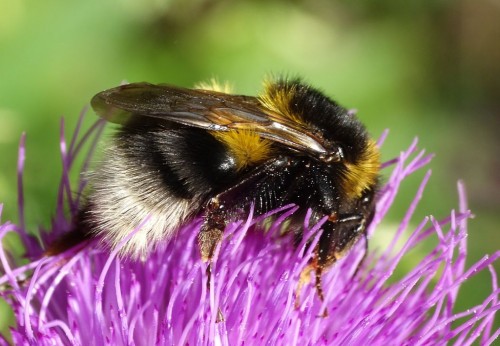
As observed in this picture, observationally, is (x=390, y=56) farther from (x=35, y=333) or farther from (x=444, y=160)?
(x=35, y=333)

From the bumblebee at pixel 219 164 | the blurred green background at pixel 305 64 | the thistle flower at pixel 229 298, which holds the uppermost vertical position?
the blurred green background at pixel 305 64

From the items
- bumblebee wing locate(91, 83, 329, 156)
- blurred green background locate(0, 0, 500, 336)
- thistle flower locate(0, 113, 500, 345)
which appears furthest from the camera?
blurred green background locate(0, 0, 500, 336)

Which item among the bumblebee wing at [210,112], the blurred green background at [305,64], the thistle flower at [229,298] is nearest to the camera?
the bumblebee wing at [210,112]

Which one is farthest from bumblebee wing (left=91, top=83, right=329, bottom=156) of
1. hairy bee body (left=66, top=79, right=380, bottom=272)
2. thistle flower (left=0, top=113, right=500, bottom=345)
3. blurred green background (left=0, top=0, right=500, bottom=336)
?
blurred green background (left=0, top=0, right=500, bottom=336)

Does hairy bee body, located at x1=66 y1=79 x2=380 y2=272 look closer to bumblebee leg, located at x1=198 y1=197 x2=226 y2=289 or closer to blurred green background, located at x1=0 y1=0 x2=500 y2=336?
bumblebee leg, located at x1=198 y1=197 x2=226 y2=289

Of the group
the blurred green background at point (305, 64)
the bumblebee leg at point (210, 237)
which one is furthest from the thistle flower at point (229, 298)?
the blurred green background at point (305, 64)

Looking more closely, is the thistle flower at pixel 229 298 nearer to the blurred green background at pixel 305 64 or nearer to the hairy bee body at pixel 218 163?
the hairy bee body at pixel 218 163
